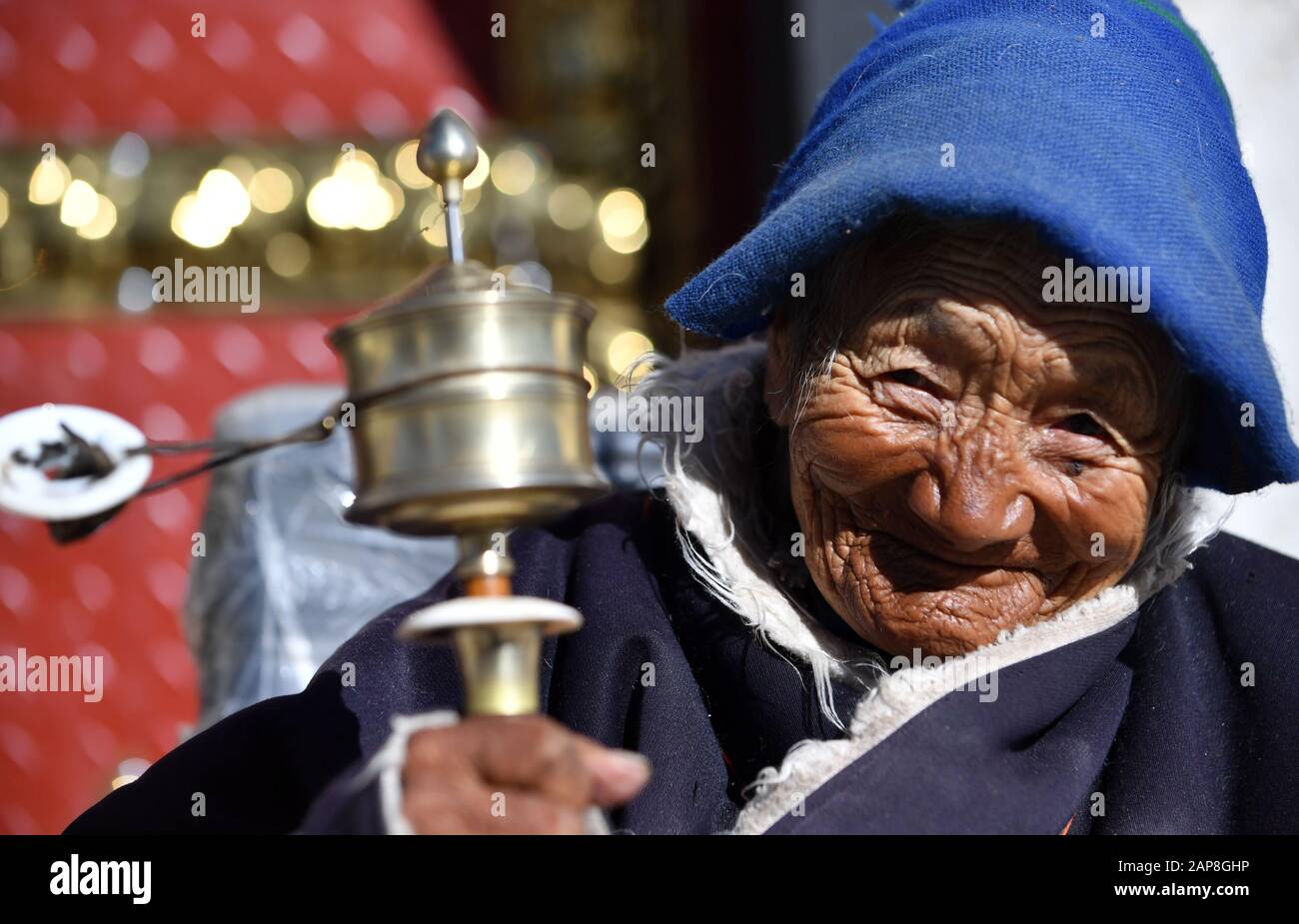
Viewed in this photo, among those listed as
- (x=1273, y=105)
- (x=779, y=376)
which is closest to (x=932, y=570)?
(x=779, y=376)

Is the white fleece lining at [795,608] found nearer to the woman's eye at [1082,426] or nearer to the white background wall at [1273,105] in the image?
the woman's eye at [1082,426]

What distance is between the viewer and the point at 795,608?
1625 millimetres

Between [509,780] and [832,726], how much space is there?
67 centimetres

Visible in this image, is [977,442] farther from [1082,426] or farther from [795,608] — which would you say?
[795,608]

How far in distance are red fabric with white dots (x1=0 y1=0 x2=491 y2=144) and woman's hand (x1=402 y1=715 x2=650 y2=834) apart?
2.85 meters

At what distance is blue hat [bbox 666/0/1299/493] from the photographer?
4.33 feet

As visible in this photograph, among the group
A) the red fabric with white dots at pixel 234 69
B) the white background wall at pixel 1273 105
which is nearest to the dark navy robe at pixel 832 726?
the white background wall at pixel 1273 105

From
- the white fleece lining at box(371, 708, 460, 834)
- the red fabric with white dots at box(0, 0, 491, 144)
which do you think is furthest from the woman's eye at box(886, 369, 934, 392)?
the red fabric with white dots at box(0, 0, 491, 144)

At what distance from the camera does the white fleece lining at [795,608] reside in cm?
143
